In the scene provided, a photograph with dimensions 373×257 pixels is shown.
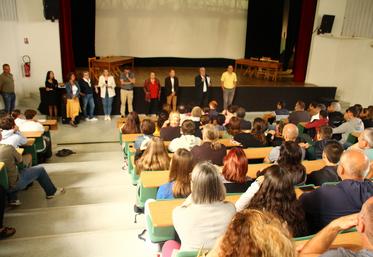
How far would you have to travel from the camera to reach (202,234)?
7.76 ft

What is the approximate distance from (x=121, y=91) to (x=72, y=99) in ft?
4.33

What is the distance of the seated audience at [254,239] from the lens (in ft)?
4.83

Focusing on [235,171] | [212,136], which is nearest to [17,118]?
[212,136]

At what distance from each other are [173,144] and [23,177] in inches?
76.5

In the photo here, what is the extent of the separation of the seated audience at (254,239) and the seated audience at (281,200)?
97cm

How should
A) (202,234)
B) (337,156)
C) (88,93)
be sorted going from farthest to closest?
(88,93) → (337,156) → (202,234)

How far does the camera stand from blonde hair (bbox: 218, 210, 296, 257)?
57.9 inches

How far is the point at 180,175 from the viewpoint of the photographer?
3289 mm

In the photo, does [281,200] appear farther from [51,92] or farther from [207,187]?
[51,92]

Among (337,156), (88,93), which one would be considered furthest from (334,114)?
(88,93)

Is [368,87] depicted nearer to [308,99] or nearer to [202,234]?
[308,99]

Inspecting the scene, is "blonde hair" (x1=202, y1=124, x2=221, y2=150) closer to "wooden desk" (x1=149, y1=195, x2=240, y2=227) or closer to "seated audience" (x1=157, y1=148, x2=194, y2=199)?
"seated audience" (x1=157, y1=148, x2=194, y2=199)

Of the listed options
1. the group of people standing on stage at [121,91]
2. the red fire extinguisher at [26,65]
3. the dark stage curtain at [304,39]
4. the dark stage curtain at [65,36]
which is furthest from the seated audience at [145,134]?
the dark stage curtain at [304,39]

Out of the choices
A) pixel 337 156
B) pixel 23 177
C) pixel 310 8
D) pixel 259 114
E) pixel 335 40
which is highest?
pixel 310 8
